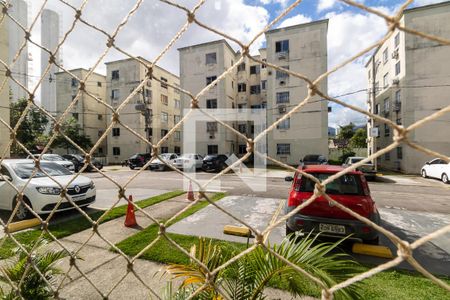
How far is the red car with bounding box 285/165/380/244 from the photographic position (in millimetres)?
3664

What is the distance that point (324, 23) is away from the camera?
21.2 meters

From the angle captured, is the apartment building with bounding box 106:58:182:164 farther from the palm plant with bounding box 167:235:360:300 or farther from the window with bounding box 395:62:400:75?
the palm plant with bounding box 167:235:360:300

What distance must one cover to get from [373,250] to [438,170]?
43.5ft

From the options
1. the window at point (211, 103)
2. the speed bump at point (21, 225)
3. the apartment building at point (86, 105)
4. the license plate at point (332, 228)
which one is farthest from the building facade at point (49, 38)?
the license plate at point (332, 228)

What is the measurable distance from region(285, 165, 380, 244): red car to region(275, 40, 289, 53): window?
71.6 feet

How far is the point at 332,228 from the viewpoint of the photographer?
3.70 metres

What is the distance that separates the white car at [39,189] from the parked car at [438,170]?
1581 centimetres

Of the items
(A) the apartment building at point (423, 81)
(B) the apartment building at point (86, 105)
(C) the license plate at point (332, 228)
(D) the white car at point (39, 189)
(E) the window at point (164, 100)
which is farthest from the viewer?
(E) the window at point (164, 100)

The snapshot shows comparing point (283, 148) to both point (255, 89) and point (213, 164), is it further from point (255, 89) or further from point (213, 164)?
point (255, 89)

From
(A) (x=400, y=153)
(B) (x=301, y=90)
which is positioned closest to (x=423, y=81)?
(A) (x=400, y=153)

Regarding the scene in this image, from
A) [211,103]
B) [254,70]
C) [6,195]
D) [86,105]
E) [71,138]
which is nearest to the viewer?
[6,195]

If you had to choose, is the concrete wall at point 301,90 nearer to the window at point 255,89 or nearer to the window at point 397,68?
the window at point 397,68

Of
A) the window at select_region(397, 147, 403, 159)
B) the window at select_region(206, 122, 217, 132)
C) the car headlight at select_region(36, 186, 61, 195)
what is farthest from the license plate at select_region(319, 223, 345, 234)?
the window at select_region(206, 122, 217, 132)

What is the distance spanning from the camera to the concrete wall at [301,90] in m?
21.4
